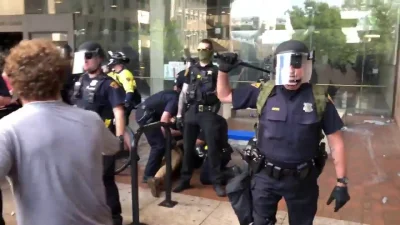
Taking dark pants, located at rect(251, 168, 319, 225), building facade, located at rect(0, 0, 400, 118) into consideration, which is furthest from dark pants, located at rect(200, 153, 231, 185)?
building facade, located at rect(0, 0, 400, 118)

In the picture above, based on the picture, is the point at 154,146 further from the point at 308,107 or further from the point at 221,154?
the point at 308,107

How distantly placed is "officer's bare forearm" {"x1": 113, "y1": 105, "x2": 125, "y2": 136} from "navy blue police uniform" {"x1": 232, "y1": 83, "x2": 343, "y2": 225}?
1267 millimetres

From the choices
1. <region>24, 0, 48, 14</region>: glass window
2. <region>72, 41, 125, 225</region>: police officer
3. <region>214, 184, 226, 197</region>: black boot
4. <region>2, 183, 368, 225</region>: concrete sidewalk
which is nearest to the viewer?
<region>72, 41, 125, 225</region>: police officer

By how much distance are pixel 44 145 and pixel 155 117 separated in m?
3.81

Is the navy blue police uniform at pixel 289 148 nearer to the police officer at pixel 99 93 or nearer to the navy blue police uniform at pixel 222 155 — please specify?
the police officer at pixel 99 93

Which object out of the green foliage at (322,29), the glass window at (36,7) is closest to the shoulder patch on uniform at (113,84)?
the green foliage at (322,29)

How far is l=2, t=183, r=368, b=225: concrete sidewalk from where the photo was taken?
4.32m

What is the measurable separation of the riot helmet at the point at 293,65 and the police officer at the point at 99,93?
5.00ft

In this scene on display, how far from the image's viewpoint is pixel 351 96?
12219 mm

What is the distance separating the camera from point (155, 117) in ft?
18.1

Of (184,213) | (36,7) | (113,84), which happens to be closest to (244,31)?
(36,7)

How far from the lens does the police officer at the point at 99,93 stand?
381 cm

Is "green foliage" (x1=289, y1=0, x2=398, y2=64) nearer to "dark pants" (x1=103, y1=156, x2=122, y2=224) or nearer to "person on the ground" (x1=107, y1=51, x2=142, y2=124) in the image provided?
"person on the ground" (x1=107, y1=51, x2=142, y2=124)

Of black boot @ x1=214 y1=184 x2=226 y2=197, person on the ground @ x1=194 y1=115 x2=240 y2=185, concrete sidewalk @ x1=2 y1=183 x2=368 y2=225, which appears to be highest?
person on the ground @ x1=194 y1=115 x2=240 y2=185
